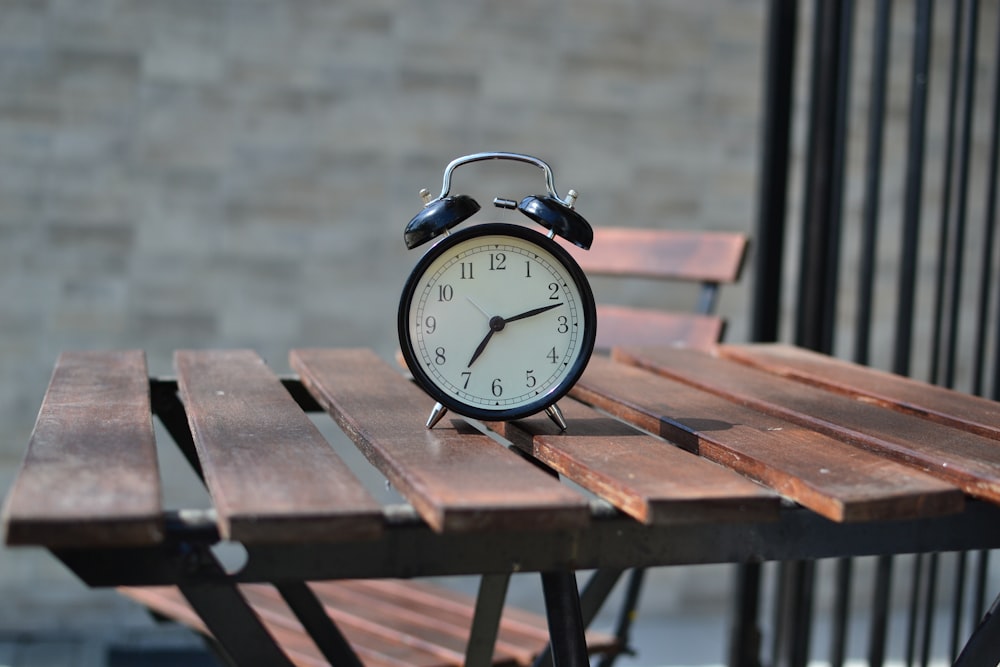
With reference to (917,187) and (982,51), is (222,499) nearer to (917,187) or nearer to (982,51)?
(917,187)

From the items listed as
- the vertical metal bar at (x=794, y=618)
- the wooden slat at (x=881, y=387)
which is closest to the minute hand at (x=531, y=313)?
the wooden slat at (x=881, y=387)

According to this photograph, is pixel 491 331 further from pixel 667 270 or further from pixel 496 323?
pixel 667 270

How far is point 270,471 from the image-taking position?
1048 millimetres

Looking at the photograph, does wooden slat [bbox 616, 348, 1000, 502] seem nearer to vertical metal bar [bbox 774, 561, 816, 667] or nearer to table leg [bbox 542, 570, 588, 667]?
table leg [bbox 542, 570, 588, 667]

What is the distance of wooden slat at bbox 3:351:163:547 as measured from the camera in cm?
87

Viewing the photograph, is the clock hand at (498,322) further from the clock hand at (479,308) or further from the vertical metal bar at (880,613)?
the vertical metal bar at (880,613)

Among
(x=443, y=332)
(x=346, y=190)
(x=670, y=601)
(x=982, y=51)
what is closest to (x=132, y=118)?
(x=346, y=190)

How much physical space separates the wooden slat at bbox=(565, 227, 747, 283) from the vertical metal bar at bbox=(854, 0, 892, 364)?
0.27 metres

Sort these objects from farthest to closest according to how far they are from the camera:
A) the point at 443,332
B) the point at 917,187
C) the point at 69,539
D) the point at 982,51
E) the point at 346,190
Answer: the point at 982,51 → the point at 346,190 → the point at 917,187 → the point at 443,332 → the point at 69,539

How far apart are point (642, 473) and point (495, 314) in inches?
11.8

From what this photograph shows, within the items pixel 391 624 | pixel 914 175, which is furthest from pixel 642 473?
pixel 914 175

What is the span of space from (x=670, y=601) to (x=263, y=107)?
1.99m

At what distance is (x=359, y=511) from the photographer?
922 millimetres

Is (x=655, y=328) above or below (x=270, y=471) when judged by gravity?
below
